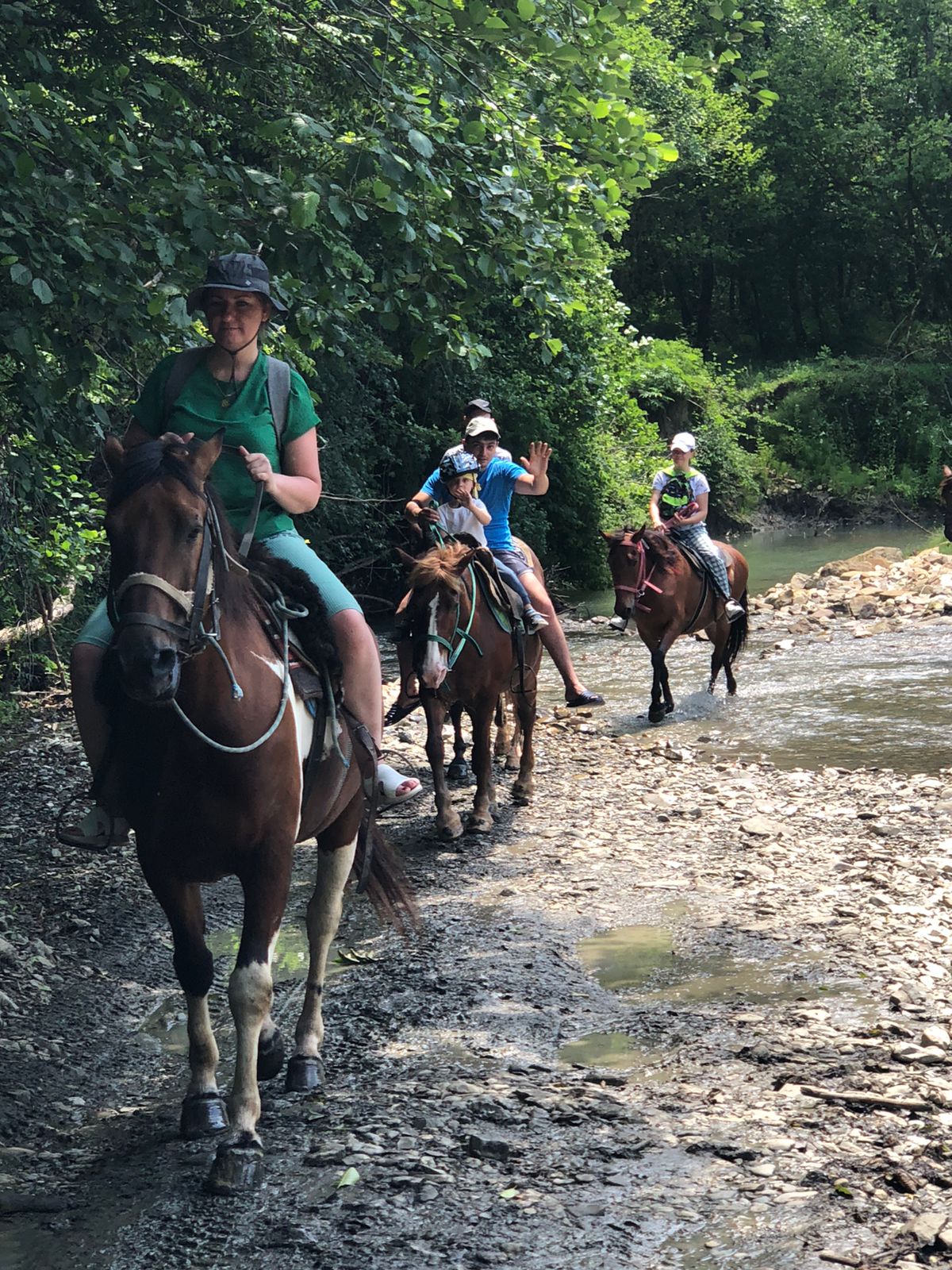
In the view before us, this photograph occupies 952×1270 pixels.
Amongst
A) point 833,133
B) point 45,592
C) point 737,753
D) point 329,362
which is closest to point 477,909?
point 737,753

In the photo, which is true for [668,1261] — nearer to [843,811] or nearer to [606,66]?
[843,811]

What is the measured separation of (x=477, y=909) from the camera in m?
7.80

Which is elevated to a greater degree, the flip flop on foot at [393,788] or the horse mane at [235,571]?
the horse mane at [235,571]

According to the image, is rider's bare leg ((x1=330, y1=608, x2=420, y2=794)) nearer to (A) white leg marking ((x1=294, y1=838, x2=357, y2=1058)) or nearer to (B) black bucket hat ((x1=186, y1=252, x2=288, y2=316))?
(A) white leg marking ((x1=294, y1=838, x2=357, y2=1058))

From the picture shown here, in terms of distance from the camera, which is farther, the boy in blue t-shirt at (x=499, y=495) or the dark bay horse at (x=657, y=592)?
the dark bay horse at (x=657, y=592)

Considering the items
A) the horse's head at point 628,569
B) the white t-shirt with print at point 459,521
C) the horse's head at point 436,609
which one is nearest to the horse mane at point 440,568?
the horse's head at point 436,609

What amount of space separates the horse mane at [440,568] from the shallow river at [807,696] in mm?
3910

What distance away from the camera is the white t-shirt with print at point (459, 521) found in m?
10.2

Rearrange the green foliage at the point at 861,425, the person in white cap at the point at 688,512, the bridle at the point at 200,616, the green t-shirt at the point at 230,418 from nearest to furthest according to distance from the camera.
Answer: the bridle at the point at 200,616, the green t-shirt at the point at 230,418, the person in white cap at the point at 688,512, the green foliage at the point at 861,425

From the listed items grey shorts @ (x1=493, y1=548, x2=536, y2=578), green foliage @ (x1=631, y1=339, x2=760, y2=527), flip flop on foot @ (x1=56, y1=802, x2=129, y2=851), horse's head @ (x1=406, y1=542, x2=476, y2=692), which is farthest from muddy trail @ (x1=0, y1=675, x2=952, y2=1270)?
green foliage @ (x1=631, y1=339, x2=760, y2=527)

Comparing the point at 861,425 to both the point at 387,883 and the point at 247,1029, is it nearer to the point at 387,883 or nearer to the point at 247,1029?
the point at 387,883

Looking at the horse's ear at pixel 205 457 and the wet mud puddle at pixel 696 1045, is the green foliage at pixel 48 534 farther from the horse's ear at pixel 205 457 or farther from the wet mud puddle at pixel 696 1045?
the horse's ear at pixel 205 457

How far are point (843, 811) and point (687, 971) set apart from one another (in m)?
3.52

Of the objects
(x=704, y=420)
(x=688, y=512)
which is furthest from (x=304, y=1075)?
(x=704, y=420)
